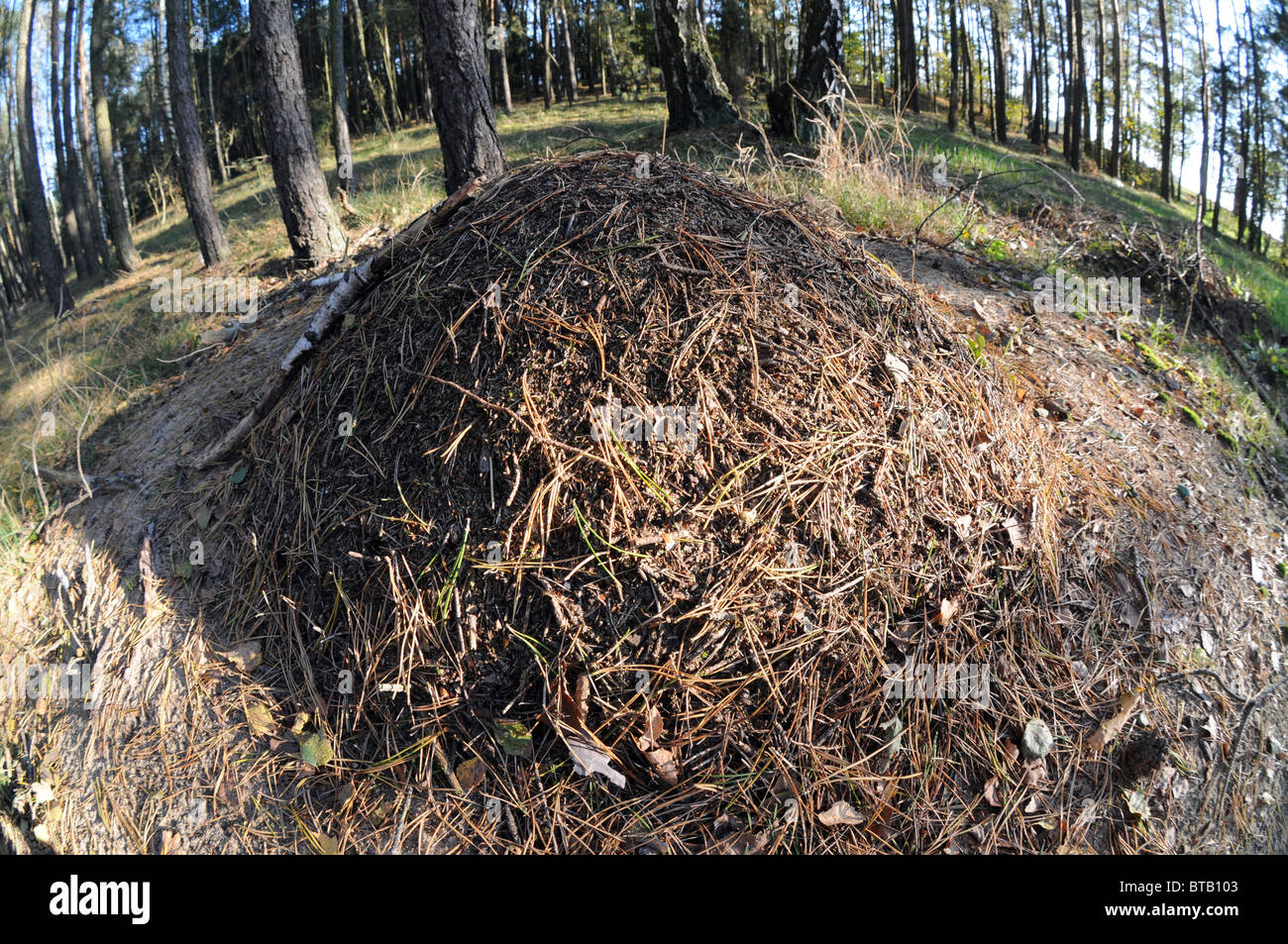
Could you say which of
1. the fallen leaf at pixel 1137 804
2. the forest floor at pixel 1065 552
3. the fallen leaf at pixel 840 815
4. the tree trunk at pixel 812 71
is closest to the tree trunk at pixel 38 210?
the forest floor at pixel 1065 552

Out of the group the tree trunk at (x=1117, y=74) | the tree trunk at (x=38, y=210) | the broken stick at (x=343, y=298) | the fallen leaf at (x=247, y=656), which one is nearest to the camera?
the fallen leaf at (x=247, y=656)

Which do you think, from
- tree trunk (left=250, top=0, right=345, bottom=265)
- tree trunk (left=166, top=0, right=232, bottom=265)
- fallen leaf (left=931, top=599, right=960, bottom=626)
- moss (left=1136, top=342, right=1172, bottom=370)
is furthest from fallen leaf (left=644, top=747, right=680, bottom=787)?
tree trunk (left=166, top=0, right=232, bottom=265)

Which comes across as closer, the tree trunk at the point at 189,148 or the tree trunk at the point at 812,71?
the tree trunk at the point at 812,71

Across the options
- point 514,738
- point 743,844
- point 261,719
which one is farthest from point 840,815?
point 261,719

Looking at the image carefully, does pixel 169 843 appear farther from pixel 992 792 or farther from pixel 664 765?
pixel 992 792

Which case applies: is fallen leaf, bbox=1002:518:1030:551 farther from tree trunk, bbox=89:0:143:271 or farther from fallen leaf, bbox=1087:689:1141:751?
tree trunk, bbox=89:0:143:271

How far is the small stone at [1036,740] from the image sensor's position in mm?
2201

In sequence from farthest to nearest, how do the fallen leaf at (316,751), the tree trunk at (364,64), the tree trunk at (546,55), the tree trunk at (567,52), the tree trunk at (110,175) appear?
the tree trunk at (546,55) < the tree trunk at (567,52) < the tree trunk at (364,64) < the tree trunk at (110,175) < the fallen leaf at (316,751)

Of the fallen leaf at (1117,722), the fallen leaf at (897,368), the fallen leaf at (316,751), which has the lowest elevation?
the fallen leaf at (1117,722)

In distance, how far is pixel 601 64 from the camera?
65.0 feet

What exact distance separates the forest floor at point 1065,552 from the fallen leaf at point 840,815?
16cm

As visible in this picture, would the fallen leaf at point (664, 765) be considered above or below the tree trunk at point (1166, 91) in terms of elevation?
below

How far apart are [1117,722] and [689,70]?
25.7 ft

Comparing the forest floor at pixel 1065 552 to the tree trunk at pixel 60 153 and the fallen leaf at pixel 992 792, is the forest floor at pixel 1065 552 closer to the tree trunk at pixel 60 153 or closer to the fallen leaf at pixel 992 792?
the fallen leaf at pixel 992 792
